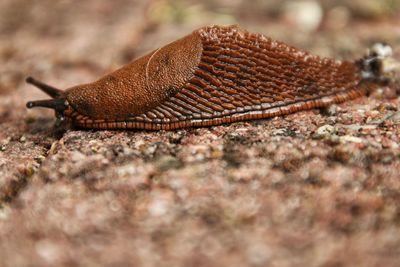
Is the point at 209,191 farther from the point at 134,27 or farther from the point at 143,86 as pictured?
the point at 134,27

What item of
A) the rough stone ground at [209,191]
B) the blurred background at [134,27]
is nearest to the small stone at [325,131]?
the rough stone ground at [209,191]

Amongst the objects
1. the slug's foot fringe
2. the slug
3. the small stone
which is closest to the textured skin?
the slug

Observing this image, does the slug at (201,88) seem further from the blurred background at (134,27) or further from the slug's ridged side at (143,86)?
the blurred background at (134,27)

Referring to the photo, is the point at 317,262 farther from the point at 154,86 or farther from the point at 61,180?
the point at 154,86

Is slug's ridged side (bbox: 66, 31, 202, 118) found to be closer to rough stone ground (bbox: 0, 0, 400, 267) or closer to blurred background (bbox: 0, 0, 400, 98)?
rough stone ground (bbox: 0, 0, 400, 267)

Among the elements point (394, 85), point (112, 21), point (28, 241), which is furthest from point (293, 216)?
point (112, 21)

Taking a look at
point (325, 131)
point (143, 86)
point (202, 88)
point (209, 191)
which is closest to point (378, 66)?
point (325, 131)

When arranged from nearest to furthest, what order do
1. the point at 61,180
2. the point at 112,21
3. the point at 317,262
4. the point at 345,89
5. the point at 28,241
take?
the point at 317,262
the point at 28,241
the point at 61,180
the point at 345,89
the point at 112,21
